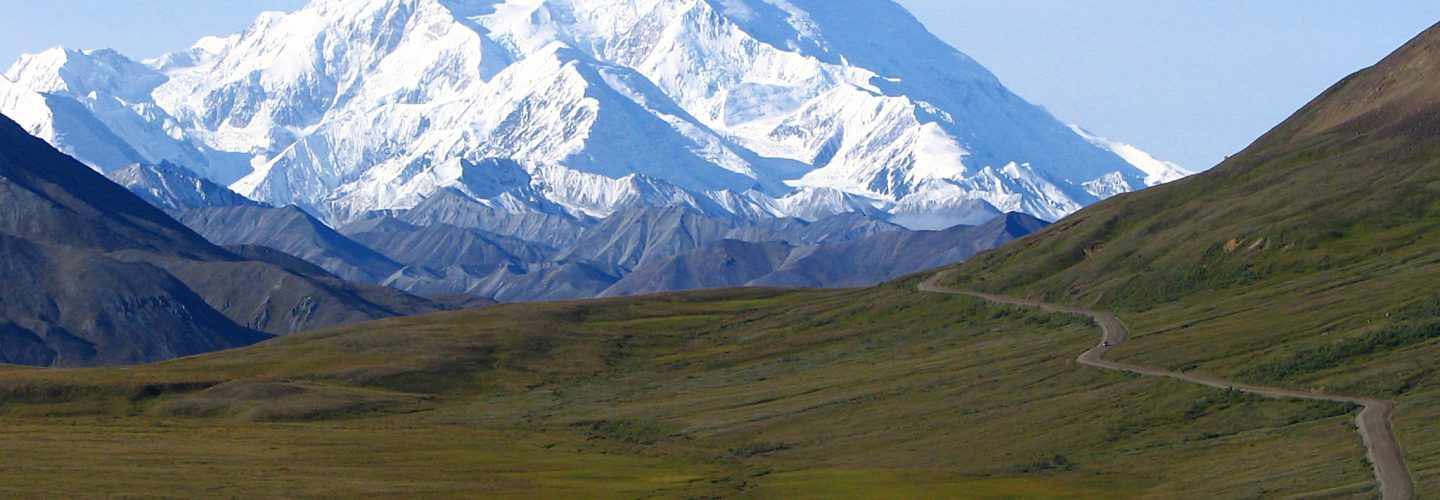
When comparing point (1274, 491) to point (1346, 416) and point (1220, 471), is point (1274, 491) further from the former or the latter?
point (1346, 416)

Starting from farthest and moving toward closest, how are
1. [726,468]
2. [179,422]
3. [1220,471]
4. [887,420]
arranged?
[179,422] < [887,420] < [726,468] < [1220,471]

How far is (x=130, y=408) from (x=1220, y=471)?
11103cm

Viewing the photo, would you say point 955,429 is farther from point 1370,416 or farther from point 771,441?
point 1370,416

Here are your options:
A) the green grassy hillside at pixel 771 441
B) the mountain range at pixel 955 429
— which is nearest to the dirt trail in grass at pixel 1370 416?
the mountain range at pixel 955 429

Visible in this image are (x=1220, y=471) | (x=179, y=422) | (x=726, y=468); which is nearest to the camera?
(x=1220, y=471)

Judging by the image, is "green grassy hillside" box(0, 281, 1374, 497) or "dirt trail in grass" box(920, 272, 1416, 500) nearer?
"dirt trail in grass" box(920, 272, 1416, 500)

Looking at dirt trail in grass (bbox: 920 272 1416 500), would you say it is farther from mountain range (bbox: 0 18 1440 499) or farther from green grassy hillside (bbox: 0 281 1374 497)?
green grassy hillside (bbox: 0 281 1374 497)

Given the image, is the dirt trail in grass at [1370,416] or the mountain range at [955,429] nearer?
the dirt trail in grass at [1370,416]

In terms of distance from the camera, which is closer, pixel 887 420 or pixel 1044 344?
pixel 887 420

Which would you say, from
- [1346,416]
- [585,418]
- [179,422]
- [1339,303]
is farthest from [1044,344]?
[179,422]

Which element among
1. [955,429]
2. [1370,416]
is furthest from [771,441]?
[1370,416]

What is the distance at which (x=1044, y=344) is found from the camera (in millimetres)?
191875

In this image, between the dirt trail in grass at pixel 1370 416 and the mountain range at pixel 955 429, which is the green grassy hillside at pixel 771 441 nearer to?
the mountain range at pixel 955 429

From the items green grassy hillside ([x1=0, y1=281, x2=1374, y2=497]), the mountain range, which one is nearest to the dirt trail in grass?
the mountain range
